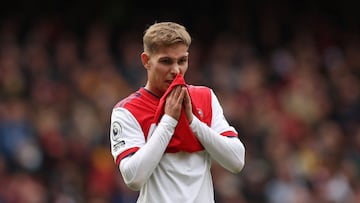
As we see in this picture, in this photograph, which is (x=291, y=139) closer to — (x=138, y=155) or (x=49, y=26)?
(x=49, y=26)

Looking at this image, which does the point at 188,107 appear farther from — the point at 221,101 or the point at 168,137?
the point at 221,101

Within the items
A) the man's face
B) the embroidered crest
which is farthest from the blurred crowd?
the man's face

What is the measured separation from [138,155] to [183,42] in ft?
2.02

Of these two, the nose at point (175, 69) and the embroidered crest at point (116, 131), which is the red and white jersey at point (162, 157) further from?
the nose at point (175, 69)

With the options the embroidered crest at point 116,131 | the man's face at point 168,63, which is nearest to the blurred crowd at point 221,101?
the embroidered crest at point 116,131

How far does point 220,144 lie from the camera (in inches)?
229

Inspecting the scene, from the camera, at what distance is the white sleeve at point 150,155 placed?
5.68 m

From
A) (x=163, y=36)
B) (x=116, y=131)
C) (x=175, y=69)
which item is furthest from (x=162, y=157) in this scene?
(x=163, y=36)

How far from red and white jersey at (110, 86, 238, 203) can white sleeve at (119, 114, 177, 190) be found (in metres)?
0.11

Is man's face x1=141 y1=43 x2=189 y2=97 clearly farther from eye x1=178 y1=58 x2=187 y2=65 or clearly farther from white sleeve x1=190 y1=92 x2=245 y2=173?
white sleeve x1=190 y1=92 x2=245 y2=173

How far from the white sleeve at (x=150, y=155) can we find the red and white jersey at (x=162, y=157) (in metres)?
0.11

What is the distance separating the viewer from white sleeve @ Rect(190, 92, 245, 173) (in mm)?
5781

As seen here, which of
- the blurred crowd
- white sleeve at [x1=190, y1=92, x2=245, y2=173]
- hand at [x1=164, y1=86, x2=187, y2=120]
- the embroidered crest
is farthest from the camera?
the blurred crowd

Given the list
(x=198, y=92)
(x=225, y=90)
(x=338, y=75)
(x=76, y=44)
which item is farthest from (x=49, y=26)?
(x=198, y=92)
